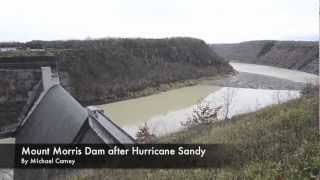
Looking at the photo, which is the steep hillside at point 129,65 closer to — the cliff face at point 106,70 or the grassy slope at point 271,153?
the cliff face at point 106,70

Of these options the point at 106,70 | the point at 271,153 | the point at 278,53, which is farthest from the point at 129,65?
the point at 278,53

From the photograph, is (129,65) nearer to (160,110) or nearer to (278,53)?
(160,110)

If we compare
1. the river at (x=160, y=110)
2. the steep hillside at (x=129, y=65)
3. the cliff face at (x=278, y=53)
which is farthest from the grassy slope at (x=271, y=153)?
the cliff face at (x=278, y=53)

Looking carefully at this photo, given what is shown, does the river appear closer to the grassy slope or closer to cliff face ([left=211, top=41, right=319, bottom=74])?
the grassy slope

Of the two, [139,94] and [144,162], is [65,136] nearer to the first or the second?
[144,162]

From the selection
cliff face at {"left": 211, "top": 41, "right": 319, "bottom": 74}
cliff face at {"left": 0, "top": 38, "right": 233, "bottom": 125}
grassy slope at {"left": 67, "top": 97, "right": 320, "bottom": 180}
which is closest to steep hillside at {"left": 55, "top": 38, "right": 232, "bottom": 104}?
cliff face at {"left": 0, "top": 38, "right": 233, "bottom": 125}

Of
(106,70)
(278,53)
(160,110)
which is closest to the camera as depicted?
(160,110)
